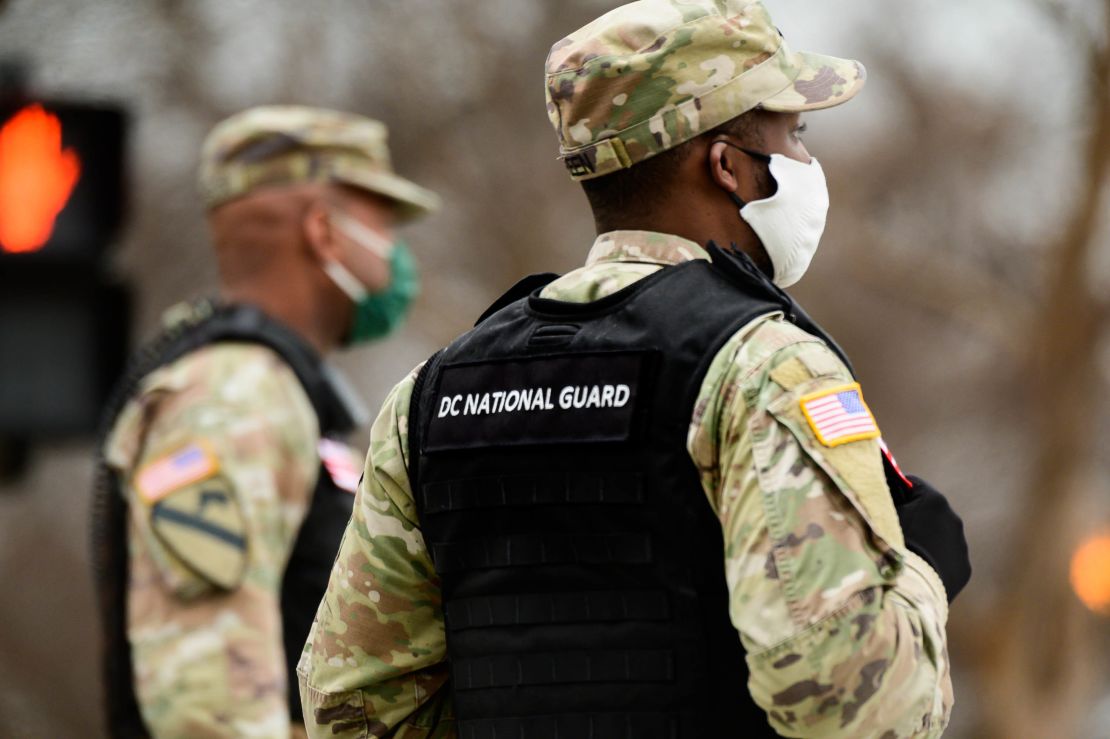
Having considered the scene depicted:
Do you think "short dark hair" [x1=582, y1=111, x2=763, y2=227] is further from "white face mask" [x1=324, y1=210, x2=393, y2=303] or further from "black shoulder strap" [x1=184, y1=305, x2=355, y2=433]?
"white face mask" [x1=324, y1=210, x2=393, y2=303]

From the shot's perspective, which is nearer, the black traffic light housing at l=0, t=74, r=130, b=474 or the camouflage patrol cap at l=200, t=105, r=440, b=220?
the camouflage patrol cap at l=200, t=105, r=440, b=220

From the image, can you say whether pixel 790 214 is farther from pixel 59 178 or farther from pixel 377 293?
pixel 59 178

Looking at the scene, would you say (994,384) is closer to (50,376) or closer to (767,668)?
(50,376)

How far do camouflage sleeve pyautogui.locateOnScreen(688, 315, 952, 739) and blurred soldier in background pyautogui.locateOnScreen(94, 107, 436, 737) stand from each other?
226 centimetres

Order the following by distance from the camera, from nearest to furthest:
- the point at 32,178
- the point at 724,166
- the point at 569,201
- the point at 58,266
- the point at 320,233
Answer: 1. the point at 724,166
2. the point at 320,233
3. the point at 32,178
4. the point at 58,266
5. the point at 569,201

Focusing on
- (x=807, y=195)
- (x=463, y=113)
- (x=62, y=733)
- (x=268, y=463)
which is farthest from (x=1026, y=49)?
(x=807, y=195)

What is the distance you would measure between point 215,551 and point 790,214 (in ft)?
6.98

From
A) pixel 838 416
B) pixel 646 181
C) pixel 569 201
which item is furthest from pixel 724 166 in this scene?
pixel 569 201

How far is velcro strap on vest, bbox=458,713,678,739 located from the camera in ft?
7.77

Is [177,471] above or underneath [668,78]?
underneath

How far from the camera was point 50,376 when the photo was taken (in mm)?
5641

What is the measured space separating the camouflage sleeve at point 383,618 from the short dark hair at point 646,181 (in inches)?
15.9

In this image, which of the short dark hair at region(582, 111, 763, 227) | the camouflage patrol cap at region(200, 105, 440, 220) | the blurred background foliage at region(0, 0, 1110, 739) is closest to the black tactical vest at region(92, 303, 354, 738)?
the camouflage patrol cap at region(200, 105, 440, 220)

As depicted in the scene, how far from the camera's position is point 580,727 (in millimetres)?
2443
